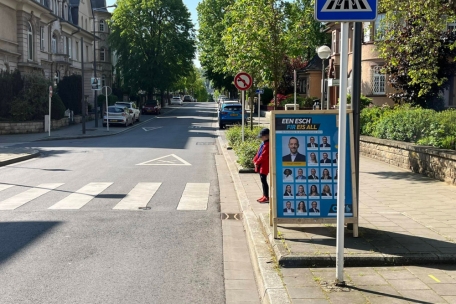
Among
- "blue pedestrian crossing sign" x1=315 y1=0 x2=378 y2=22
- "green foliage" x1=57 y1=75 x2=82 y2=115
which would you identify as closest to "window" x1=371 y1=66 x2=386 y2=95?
"green foliage" x1=57 y1=75 x2=82 y2=115

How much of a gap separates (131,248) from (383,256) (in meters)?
3.26

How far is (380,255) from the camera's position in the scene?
5.93 meters

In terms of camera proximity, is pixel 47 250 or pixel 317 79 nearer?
pixel 47 250

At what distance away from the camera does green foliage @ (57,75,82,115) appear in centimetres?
4088

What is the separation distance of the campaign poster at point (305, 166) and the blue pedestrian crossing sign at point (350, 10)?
187cm

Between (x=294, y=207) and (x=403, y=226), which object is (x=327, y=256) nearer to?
(x=294, y=207)

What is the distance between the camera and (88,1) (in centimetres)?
6172

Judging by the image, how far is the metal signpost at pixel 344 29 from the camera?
498 centimetres

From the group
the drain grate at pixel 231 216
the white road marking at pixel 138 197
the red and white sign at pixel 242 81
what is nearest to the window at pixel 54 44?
the red and white sign at pixel 242 81

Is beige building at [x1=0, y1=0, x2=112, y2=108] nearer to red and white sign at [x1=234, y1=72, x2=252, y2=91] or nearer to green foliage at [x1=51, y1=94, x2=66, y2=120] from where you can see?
green foliage at [x1=51, y1=94, x2=66, y2=120]

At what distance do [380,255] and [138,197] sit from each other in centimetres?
636

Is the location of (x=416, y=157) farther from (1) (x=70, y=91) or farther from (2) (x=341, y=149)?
(1) (x=70, y=91)

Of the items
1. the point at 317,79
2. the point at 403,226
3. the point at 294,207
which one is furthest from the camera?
the point at 317,79

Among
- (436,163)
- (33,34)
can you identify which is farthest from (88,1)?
(436,163)
